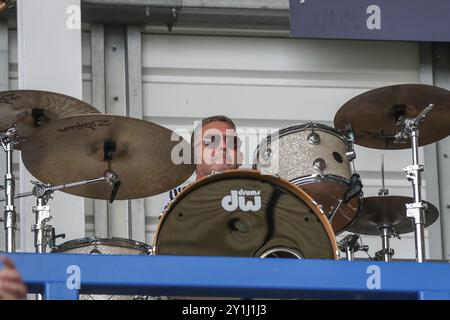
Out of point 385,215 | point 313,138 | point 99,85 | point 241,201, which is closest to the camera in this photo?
point 241,201

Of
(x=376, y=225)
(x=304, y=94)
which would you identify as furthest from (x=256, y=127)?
(x=376, y=225)

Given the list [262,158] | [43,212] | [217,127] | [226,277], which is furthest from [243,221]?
[43,212]

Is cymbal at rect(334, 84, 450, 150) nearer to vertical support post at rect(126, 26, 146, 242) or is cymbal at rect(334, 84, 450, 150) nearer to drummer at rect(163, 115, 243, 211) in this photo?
drummer at rect(163, 115, 243, 211)

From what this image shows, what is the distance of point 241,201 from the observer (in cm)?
475

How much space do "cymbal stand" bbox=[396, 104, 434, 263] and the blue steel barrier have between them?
1.29 metres

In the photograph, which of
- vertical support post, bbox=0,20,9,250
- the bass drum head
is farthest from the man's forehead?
vertical support post, bbox=0,20,9,250

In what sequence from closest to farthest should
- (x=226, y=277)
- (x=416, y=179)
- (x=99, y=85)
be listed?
(x=226, y=277), (x=416, y=179), (x=99, y=85)

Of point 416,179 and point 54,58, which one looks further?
point 54,58

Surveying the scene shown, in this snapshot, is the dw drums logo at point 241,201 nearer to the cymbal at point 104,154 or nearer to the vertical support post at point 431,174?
the cymbal at point 104,154

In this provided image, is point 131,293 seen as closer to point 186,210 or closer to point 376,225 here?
point 186,210

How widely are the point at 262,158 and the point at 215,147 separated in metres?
0.40

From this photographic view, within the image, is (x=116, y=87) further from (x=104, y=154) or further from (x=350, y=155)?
(x=350, y=155)

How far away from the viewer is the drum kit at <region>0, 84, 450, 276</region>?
18.5 ft
